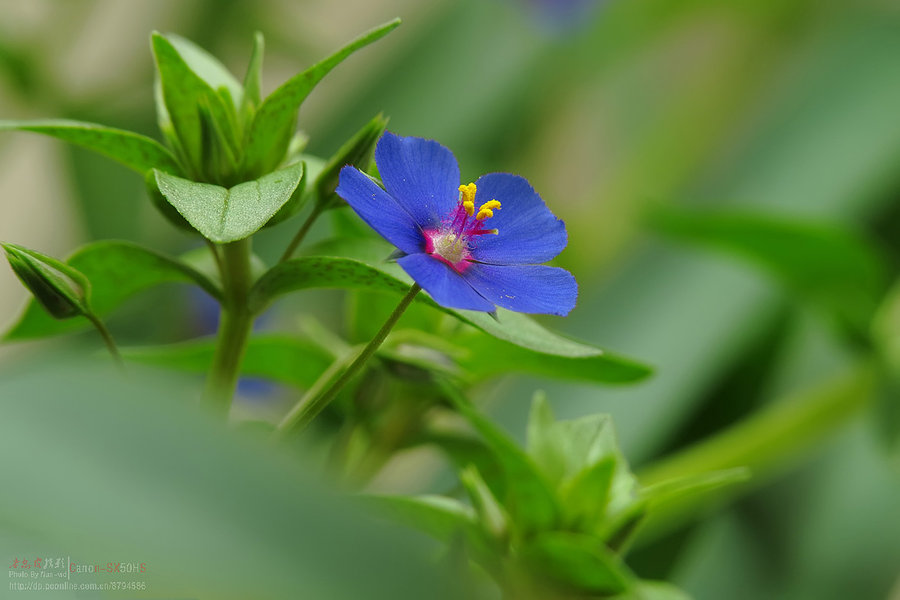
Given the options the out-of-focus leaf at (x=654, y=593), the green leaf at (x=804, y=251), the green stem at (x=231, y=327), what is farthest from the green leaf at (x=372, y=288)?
the green leaf at (x=804, y=251)

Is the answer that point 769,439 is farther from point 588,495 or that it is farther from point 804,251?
point 588,495

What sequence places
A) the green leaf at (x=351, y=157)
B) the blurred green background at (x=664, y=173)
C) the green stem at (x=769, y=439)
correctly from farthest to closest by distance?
the blurred green background at (x=664, y=173)
the green stem at (x=769, y=439)
the green leaf at (x=351, y=157)

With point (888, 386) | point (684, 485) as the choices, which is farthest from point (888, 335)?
point (684, 485)

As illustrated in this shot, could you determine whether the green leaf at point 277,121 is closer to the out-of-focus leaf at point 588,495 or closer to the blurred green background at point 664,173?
the out-of-focus leaf at point 588,495

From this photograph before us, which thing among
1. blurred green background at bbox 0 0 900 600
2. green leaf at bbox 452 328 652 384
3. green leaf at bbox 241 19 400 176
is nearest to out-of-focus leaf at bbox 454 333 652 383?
green leaf at bbox 452 328 652 384

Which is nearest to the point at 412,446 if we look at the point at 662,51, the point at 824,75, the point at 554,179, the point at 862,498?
the point at 862,498

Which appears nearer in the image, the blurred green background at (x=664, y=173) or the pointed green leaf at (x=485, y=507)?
the pointed green leaf at (x=485, y=507)

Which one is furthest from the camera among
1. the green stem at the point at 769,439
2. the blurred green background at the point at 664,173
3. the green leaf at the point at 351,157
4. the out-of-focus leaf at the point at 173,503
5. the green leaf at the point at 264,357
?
the blurred green background at the point at 664,173
